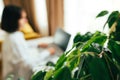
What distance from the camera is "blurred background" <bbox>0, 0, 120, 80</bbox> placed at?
6.62 feet

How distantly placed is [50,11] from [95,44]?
230 cm

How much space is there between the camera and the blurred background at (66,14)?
79.4 inches

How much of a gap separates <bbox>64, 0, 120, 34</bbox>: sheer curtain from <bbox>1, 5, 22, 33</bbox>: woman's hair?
0.69 meters

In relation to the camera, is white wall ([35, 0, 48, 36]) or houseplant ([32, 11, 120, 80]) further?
white wall ([35, 0, 48, 36])

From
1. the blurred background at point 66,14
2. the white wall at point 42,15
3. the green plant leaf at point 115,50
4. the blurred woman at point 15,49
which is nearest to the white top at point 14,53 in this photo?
the blurred woman at point 15,49

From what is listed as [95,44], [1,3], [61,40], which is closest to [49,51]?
[61,40]

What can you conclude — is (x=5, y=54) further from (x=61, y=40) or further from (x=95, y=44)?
(x=95, y=44)

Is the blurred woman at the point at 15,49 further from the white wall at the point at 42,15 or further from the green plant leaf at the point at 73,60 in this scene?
the green plant leaf at the point at 73,60

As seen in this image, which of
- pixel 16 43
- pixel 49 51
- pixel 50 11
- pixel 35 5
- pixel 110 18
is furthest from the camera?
pixel 35 5

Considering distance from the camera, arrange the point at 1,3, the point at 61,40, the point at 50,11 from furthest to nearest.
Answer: the point at 1,3
the point at 50,11
the point at 61,40

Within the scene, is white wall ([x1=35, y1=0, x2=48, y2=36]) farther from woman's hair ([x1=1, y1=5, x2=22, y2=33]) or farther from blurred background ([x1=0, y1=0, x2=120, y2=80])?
woman's hair ([x1=1, y1=5, x2=22, y2=33])

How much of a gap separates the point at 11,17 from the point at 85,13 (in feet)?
2.61

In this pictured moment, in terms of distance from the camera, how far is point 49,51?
2.36 meters

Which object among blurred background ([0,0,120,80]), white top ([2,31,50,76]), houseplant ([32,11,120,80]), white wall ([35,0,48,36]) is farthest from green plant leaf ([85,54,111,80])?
white wall ([35,0,48,36])
